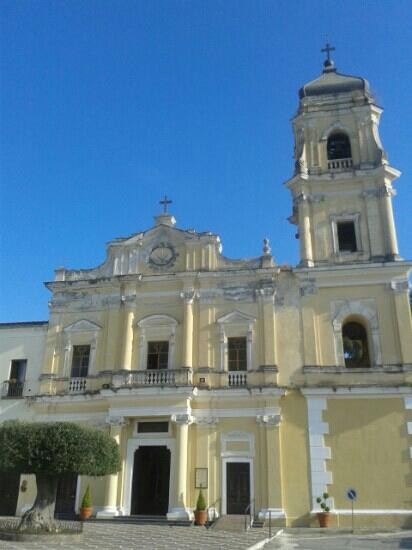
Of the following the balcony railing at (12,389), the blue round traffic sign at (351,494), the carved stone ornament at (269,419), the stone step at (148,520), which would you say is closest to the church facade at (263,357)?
the carved stone ornament at (269,419)

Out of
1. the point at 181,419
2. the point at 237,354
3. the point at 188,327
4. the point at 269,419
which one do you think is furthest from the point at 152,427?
the point at 269,419

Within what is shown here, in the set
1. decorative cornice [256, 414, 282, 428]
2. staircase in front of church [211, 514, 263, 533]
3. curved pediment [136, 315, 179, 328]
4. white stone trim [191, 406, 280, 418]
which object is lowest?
staircase in front of church [211, 514, 263, 533]

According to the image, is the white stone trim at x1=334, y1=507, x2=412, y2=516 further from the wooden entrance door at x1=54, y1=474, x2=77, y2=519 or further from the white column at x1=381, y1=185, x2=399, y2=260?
the wooden entrance door at x1=54, y1=474, x2=77, y2=519

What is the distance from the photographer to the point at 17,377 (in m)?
24.9

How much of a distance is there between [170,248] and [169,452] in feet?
29.0

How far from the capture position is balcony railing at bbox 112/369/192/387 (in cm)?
2234

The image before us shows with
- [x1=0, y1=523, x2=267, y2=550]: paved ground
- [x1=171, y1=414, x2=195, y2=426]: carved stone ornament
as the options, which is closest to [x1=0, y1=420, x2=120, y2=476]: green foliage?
[x1=0, y1=523, x2=267, y2=550]: paved ground

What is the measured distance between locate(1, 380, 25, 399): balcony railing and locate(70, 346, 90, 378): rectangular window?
2347mm

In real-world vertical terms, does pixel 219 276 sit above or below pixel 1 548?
above

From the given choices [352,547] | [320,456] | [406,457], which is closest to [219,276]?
[320,456]

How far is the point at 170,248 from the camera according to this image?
84.0ft

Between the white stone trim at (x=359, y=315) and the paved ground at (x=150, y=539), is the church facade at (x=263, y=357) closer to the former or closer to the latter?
the white stone trim at (x=359, y=315)

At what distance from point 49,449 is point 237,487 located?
8.53m

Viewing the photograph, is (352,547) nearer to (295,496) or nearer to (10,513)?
(295,496)
